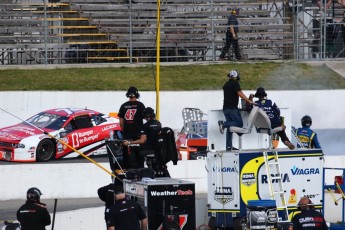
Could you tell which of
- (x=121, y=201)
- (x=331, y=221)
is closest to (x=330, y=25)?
(x=331, y=221)

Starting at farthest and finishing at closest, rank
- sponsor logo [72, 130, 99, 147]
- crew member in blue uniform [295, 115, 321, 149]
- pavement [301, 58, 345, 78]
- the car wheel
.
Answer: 1. pavement [301, 58, 345, 78]
2. sponsor logo [72, 130, 99, 147]
3. the car wheel
4. crew member in blue uniform [295, 115, 321, 149]

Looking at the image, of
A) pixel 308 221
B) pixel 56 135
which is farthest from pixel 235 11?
pixel 308 221

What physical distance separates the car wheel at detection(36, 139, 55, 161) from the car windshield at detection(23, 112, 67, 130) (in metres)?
0.48

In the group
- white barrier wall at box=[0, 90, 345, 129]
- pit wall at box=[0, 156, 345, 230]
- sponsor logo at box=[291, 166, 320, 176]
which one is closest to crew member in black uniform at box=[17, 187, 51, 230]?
sponsor logo at box=[291, 166, 320, 176]

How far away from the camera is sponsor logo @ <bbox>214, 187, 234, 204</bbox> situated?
16.9 m

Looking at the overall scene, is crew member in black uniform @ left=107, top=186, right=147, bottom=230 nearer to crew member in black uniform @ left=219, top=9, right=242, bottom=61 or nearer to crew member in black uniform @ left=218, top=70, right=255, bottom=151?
crew member in black uniform @ left=218, top=70, right=255, bottom=151

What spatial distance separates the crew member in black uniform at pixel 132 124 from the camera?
1728 centimetres

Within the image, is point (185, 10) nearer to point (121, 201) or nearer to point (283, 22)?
point (283, 22)

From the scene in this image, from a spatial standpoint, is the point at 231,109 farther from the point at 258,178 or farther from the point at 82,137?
the point at 82,137

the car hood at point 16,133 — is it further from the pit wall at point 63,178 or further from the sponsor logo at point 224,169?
the sponsor logo at point 224,169

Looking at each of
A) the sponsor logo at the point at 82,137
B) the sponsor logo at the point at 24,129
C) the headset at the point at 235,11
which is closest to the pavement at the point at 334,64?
the headset at the point at 235,11

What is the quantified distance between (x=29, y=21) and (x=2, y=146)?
9950mm

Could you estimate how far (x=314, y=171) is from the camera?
17.2 metres

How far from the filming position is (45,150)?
86.0 feet
